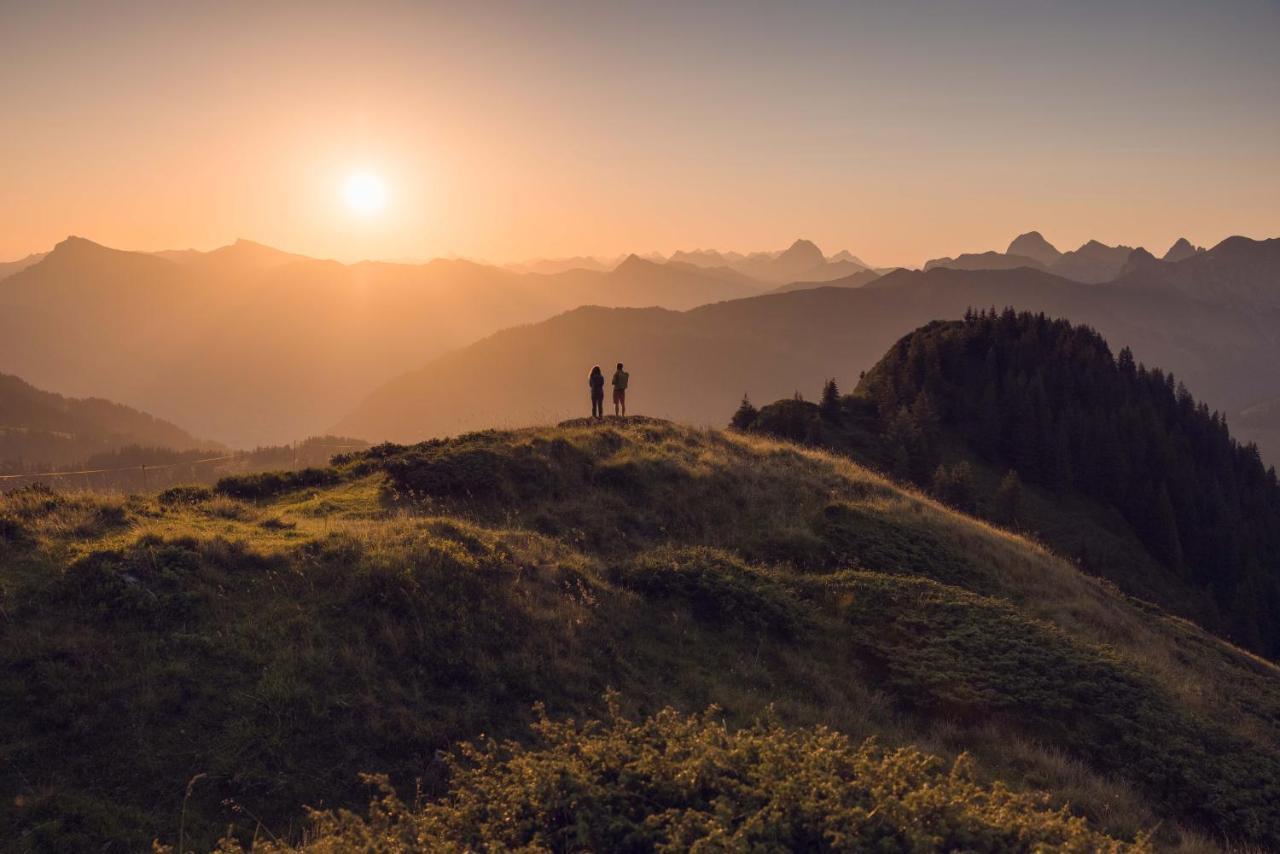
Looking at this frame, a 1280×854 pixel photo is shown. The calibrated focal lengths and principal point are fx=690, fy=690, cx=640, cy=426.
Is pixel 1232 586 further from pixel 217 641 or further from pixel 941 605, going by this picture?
pixel 217 641

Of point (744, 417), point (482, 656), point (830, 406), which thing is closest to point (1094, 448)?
point (830, 406)

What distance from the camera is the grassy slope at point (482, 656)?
816 centimetres

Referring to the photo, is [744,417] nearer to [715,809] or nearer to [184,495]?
[184,495]

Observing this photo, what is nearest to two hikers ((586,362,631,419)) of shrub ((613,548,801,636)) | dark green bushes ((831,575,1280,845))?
shrub ((613,548,801,636))

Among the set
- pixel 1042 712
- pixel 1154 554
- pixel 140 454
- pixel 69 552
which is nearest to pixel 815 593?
pixel 1042 712

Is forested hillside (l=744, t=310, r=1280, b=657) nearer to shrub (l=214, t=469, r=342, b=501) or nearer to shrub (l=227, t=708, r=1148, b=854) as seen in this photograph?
shrub (l=214, t=469, r=342, b=501)

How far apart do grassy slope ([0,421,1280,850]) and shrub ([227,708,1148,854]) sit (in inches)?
97.7

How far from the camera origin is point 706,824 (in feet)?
17.5

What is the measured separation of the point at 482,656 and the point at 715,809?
569 cm

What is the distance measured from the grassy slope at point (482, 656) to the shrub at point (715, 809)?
8.14 feet

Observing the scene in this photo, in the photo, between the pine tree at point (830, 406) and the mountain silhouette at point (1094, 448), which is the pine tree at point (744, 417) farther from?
the mountain silhouette at point (1094, 448)

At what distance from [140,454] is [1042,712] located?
198 meters

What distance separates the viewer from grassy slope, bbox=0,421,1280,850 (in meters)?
8.16

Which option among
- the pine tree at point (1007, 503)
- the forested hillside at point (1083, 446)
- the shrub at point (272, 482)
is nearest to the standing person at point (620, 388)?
the shrub at point (272, 482)
